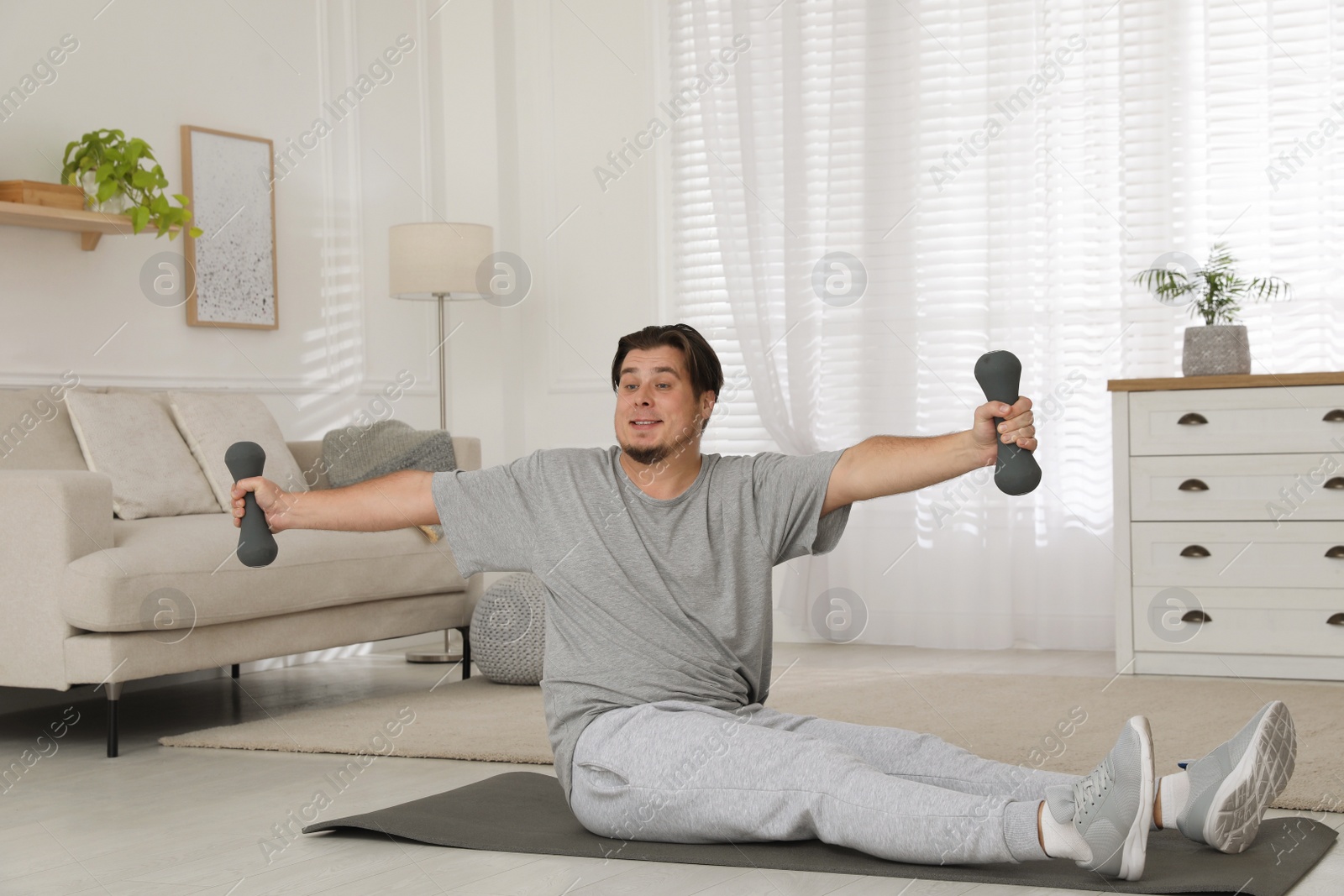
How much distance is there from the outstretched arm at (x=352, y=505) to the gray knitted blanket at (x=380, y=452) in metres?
2.14

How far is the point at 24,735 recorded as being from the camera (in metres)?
3.66

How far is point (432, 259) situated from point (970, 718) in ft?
8.73

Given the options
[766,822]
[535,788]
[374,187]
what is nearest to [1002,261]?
[374,187]

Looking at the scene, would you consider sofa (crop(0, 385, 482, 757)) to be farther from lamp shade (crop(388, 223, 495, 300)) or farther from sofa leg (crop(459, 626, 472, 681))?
lamp shade (crop(388, 223, 495, 300))

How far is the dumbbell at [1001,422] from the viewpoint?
181 cm

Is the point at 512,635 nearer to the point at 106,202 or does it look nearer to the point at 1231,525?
the point at 106,202

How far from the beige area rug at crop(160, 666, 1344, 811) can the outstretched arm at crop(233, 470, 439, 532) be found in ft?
3.32

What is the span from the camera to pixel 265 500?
2082mm

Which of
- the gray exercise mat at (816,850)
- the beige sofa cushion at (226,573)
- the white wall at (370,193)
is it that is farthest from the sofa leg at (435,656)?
the gray exercise mat at (816,850)

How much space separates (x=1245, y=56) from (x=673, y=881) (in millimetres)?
3854

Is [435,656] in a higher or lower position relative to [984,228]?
lower

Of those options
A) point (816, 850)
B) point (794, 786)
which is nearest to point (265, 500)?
point (794, 786)

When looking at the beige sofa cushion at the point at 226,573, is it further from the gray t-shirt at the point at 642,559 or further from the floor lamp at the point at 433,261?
the floor lamp at the point at 433,261

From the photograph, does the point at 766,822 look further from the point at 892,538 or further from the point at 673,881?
the point at 892,538
